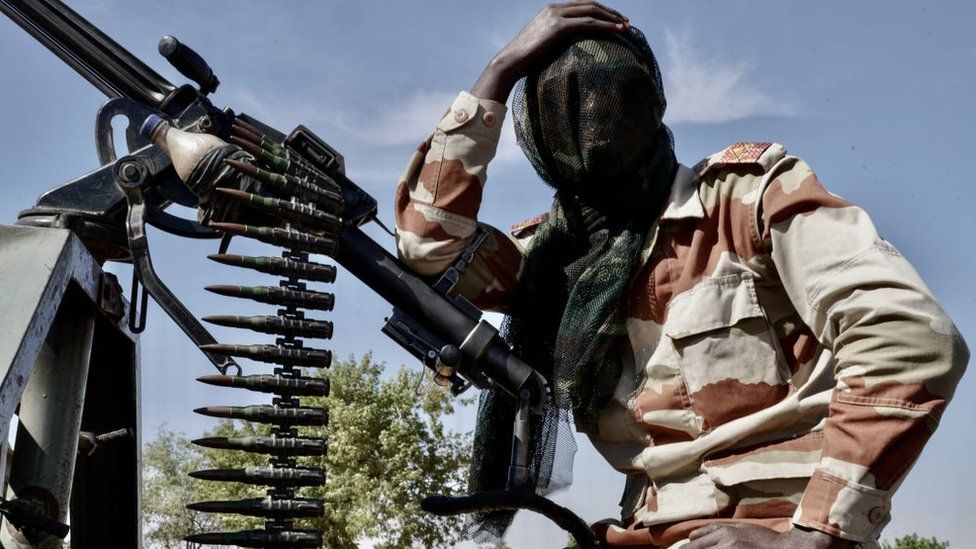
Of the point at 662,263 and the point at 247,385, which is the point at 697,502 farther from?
the point at 247,385

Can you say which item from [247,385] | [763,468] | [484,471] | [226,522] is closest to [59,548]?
[247,385]

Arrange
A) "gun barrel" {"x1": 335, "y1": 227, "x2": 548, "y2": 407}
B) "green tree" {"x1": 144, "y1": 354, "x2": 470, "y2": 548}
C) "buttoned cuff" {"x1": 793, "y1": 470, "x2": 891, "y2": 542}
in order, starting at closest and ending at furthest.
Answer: "buttoned cuff" {"x1": 793, "y1": 470, "x2": 891, "y2": 542}, "gun barrel" {"x1": 335, "y1": 227, "x2": 548, "y2": 407}, "green tree" {"x1": 144, "y1": 354, "x2": 470, "y2": 548}

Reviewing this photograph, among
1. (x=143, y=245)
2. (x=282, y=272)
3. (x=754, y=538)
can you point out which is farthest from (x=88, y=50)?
(x=754, y=538)

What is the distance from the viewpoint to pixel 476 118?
12.6 feet

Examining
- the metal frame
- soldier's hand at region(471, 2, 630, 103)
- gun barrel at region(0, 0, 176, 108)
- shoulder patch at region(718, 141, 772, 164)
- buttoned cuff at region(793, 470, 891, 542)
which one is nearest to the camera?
buttoned cuff at region(793, 470, 891, 542)

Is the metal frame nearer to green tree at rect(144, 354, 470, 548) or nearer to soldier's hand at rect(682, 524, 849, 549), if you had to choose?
soldier's hand at rect(682, 524, 849, 549)

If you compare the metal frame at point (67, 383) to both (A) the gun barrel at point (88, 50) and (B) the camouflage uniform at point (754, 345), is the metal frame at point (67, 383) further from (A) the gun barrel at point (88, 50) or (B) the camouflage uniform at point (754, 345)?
(B) the camouflage uniform at point (754, 345)

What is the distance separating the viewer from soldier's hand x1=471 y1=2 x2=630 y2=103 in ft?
12.4

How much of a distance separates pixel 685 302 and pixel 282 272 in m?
1.50

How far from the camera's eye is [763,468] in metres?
3.24

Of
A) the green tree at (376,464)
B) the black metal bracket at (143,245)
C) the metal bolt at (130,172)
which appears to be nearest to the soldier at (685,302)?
the black metal bracket at (143,245)

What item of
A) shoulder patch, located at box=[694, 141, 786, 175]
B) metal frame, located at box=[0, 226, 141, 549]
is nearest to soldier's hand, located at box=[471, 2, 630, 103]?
shoulder patch, located at box=[694, 141, 786, 175]

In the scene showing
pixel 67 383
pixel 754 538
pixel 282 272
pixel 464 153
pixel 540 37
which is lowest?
pixel 754 538

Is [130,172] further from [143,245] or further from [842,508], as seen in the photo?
[842,508]
